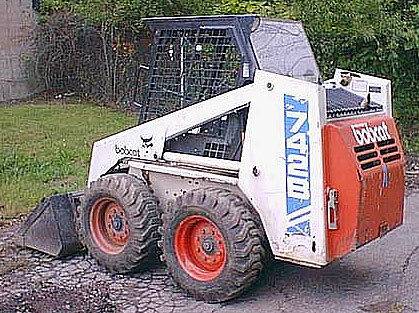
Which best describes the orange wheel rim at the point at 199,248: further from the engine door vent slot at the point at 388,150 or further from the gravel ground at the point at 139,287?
the engine door vent slot at the point at 388,150

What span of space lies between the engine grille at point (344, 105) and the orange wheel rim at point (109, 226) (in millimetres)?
1913

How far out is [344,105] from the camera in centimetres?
578

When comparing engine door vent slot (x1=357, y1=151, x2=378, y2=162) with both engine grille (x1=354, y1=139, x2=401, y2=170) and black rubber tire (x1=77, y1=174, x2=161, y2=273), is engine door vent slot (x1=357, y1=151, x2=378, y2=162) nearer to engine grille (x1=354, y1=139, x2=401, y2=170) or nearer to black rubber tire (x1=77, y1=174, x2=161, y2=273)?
engine grille (x1=354, y1=139, x2=401, y2=170)

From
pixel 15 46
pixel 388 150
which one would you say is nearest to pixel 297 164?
pixel 388 150

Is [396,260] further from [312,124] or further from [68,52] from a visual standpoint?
[68,52]

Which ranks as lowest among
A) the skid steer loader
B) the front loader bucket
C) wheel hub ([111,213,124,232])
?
the front loader bucket

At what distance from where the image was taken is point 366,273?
6.31m

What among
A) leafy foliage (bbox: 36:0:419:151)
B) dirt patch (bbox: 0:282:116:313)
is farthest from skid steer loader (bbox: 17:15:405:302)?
leafy foliage (bbox: 36:0:419:151)

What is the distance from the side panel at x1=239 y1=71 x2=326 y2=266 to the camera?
5180 mm

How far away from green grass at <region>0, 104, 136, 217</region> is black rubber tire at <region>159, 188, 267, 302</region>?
3.14m

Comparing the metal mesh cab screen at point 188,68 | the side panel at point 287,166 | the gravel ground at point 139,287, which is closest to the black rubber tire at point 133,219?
the gravel ground at point 139,287

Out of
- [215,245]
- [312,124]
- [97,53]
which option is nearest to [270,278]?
[215,245]

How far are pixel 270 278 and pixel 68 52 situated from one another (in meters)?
13.8

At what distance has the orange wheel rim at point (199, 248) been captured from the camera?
18.6ft
